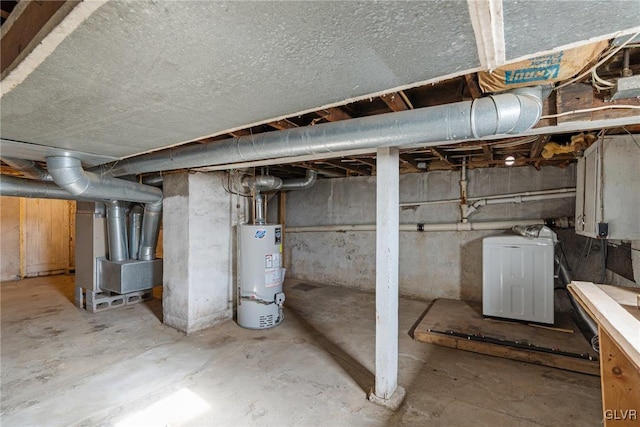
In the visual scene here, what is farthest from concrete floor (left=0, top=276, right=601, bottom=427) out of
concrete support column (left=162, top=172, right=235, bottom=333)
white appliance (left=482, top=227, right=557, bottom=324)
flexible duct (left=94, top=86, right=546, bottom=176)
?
flexible duct (left=94, top=86, right=546, bottom=176)

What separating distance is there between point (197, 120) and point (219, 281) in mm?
2463

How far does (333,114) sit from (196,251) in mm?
2340

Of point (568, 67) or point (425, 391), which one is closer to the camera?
point (568, 67)

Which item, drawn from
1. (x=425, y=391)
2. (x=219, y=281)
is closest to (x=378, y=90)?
(x=425, y=391)

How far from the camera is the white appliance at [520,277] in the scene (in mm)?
3213

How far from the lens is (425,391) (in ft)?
7.34

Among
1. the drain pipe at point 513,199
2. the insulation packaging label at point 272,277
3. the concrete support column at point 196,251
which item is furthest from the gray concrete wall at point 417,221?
the concrete support column at point 196,251

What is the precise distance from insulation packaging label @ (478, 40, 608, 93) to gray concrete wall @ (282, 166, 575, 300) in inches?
122

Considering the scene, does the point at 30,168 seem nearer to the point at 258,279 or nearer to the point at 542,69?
the point at 258,279

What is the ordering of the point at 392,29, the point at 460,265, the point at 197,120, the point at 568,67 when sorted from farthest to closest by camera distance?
1. the point at 460,265
2. the point at 197,120
3. the point at 568,67
4. the point at 392,29

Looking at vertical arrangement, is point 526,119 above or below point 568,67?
below

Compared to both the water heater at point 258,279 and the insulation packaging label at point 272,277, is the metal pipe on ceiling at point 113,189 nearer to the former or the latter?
the water heater at point 258,279

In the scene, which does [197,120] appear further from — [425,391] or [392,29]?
[425,391]

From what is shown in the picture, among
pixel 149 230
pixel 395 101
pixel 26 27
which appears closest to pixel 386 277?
pixel 395 101
